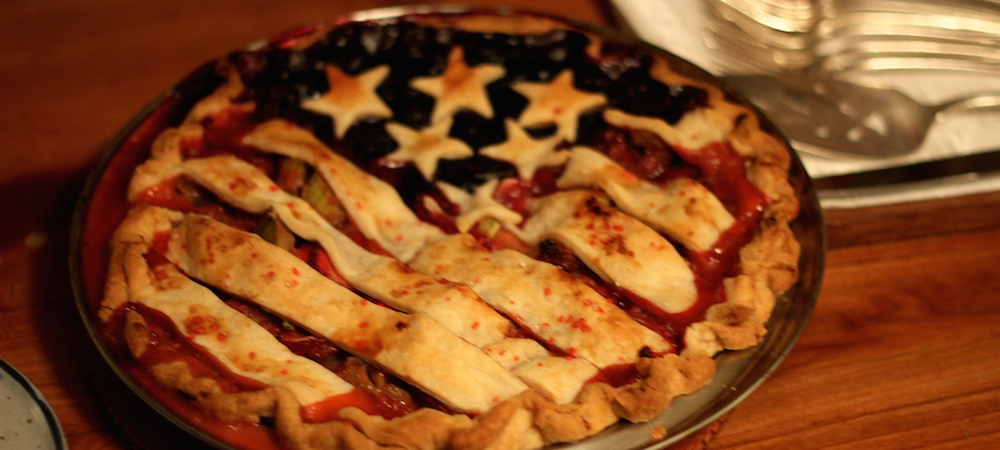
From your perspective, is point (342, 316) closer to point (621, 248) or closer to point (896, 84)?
point (621, 248)

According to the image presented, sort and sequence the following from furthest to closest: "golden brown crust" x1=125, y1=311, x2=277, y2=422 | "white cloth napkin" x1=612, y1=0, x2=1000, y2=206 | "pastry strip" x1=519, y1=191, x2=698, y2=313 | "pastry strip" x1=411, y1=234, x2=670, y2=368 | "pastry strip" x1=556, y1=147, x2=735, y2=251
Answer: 1. "white cloth napkin" x1=612, y1=0, x2=1000, y2=206
2. "pastry strip" x1=556, y1=147, x2=735, y2=251
3. "pastry strip" x1=519, y1=191, x2=698, y2=313
4. "pastry strip" x1=411, y1=234, x2=670, y2=368
5. "golden brown crust" x1=125, y1=311, x2=277, y2=422

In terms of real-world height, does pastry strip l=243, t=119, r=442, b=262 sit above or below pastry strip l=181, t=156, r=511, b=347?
above

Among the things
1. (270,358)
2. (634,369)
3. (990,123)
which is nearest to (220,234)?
(270,358)

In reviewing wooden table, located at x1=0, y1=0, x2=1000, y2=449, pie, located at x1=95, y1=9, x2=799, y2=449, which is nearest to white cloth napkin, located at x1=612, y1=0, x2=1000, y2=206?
wooden table, located at x1=0, y1=0, x2=1000, y2=449

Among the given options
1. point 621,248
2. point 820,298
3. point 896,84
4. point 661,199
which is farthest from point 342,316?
point 896,84

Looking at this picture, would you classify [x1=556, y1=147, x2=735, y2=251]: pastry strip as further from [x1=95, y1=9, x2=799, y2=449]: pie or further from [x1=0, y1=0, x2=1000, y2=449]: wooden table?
[x1=0, y1=0, x2=1000, y2=449]: wooden table

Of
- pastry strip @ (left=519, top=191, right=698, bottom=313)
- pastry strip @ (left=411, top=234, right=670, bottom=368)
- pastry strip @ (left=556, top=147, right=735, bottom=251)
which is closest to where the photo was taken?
pastry strip @ (left=411, top=234, right=670, bottom=368)

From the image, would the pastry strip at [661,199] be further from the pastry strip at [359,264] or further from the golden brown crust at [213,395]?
the golden brown crust at [213,395]
